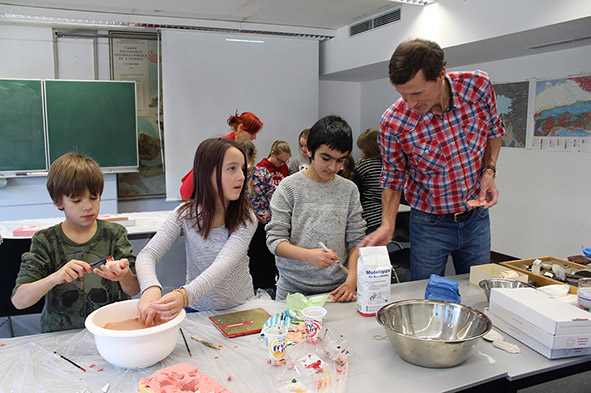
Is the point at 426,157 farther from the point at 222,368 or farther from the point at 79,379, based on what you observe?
the point at 79,379

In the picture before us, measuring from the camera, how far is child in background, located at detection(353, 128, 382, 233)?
10.3ft

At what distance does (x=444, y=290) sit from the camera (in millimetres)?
1488

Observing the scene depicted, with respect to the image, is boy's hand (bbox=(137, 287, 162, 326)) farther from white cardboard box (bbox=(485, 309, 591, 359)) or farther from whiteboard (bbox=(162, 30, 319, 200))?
whiteboard (bbox=(162, 30, 319, 200))

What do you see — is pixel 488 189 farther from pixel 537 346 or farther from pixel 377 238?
pixel 537 346

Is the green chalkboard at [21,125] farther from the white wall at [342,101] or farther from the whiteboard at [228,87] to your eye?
the white wall at [342,101]

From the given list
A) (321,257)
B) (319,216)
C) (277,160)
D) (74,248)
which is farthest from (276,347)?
(277,160)

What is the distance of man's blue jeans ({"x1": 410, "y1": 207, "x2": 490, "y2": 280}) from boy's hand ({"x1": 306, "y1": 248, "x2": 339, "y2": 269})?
50 centimetres

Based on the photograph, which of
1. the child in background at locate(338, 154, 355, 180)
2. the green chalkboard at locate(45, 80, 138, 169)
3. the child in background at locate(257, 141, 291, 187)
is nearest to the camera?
the child in background at locate(338, 154, 355, 180)

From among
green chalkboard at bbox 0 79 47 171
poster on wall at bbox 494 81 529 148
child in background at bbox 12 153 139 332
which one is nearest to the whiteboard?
green chalkboard at bbox 0 79 47 171

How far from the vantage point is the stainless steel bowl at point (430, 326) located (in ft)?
3.71

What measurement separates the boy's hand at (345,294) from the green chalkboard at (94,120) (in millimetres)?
3824

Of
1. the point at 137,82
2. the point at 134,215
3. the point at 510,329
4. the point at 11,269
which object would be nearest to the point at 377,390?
the point at 510,329

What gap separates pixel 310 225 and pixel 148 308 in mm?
744

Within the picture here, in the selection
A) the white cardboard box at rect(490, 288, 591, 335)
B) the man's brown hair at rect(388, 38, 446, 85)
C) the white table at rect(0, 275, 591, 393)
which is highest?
the man's brown hair at rect(388, 38, 446, 85)
